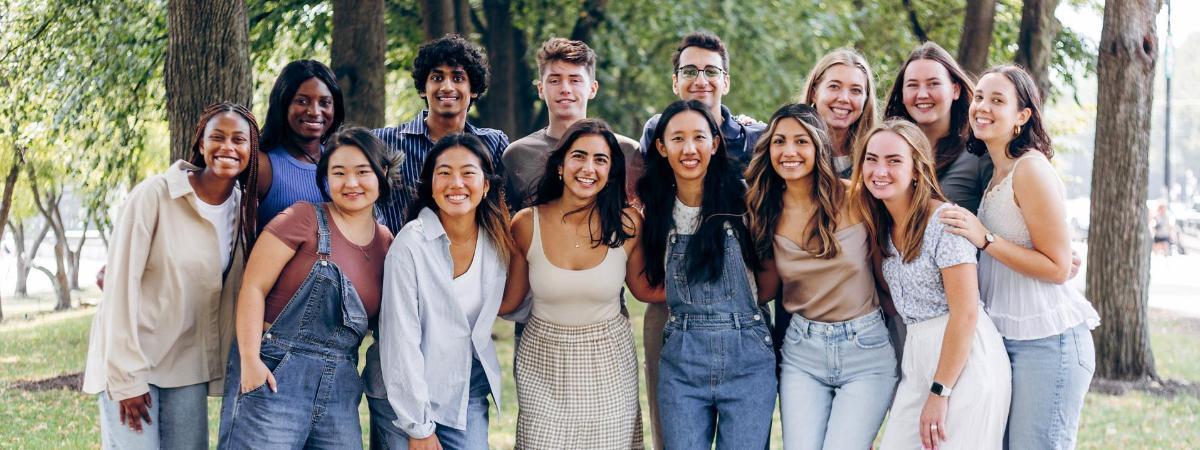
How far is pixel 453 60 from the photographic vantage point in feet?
17.0

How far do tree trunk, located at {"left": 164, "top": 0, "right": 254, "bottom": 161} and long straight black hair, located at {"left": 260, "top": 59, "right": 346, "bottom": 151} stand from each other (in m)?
1.54

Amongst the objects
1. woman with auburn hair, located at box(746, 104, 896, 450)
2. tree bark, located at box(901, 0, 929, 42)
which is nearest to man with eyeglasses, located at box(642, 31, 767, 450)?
woman with auburn hair, located at box(746, 104, 896, 450)

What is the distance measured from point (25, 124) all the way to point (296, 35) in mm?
3269

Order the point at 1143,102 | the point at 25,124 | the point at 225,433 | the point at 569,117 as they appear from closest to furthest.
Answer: the point at 225,433
the point at 569,117
the point at 1143,102
the point at 25,124

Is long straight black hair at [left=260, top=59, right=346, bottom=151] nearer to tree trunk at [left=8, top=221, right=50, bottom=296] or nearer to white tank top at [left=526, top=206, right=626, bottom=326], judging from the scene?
white tank top at [left=526, top=206, right=626, bottom=326]

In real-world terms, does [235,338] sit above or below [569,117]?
below

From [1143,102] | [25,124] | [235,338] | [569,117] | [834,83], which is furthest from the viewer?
[25,124]

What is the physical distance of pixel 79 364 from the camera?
42.3 ft

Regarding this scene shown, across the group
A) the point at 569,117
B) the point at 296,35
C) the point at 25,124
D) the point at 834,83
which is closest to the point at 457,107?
the point at 569,117

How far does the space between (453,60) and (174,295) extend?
1.76 metres

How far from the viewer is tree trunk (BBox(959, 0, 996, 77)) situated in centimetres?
1045

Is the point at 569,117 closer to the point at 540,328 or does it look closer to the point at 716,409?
the point at 540,328

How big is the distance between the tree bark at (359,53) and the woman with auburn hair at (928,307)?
627cm

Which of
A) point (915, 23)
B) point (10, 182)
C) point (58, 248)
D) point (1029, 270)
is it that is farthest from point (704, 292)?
point (58, 248)
